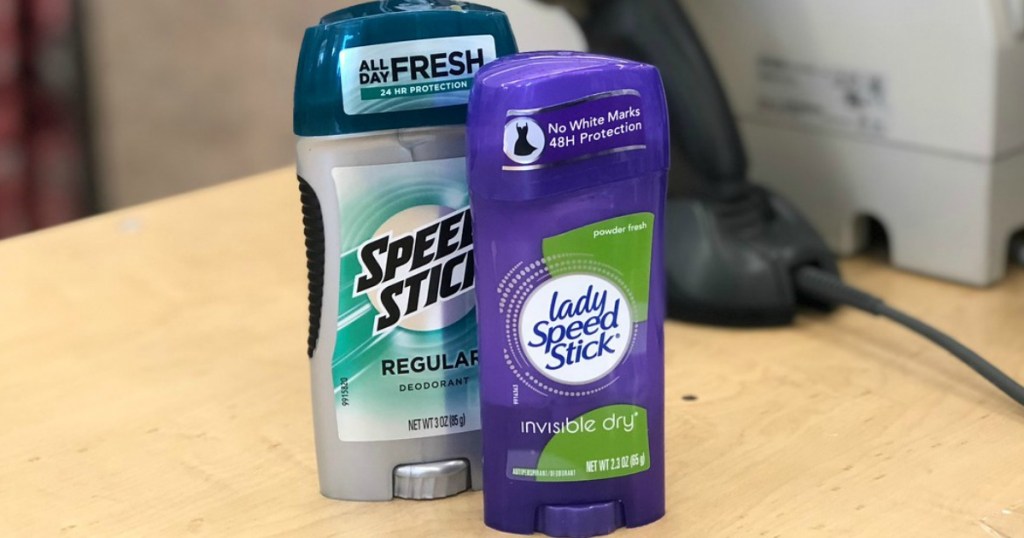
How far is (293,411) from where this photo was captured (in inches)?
23.7

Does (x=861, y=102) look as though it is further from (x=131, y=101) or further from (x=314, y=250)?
(x=131, y=101)

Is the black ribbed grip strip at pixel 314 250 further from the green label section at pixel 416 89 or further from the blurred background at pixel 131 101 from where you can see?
the blurred background at pixel 131 101

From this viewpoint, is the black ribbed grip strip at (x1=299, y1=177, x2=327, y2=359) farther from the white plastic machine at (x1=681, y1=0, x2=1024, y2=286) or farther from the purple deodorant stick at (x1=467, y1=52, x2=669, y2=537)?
the white plastic machine at (x1=681, y1=0, x2=1024, y2=286)

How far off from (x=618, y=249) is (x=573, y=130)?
0.16ft

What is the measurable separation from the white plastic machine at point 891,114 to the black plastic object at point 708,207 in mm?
64

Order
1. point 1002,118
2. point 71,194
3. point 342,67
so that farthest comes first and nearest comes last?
1. point 71,194
2. point 1002,118
3. point 342,67

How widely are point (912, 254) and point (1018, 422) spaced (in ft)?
0.62

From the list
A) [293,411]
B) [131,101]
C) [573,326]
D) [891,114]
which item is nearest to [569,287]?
[573,326]

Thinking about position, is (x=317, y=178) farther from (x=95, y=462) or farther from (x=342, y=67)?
(x=95, y=462)

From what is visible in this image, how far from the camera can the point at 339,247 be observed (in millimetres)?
489

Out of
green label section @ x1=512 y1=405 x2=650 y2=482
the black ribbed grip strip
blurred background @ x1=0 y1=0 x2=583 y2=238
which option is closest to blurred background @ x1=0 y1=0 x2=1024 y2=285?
the black ribbed grip strip

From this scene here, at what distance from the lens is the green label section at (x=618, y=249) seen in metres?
0.46

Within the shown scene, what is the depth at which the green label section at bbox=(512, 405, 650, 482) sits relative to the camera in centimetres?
47

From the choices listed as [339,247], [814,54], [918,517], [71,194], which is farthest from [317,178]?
[71,194]
